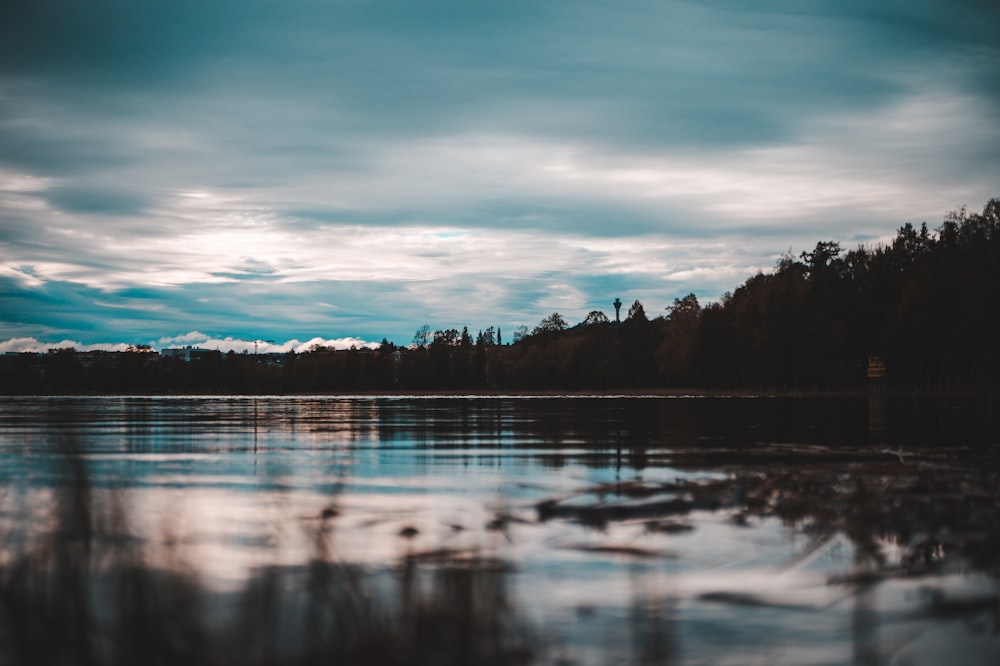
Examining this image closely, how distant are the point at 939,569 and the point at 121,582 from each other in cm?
766

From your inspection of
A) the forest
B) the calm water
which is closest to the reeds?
the calm water

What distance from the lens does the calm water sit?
684cm

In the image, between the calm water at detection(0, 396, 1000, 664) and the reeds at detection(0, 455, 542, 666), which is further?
the calm water at detection(0, 396, 1000, 664)

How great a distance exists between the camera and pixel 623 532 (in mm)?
11344

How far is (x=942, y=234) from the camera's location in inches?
4562

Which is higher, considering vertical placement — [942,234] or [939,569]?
[942,234]

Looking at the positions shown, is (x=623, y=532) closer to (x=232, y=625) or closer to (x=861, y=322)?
(x=232, y=625)

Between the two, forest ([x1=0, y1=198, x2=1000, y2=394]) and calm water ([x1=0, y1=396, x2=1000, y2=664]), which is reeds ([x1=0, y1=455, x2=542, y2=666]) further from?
forest ([x1=0, y1=198, x2=1000, y2=394])

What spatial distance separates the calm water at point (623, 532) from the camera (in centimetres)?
684

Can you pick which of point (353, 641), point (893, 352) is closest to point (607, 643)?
point (353, 641)

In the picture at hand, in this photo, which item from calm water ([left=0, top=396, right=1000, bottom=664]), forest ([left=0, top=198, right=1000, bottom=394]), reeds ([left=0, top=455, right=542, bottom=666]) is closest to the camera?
reeds ([left=0, top=455, right=542, bottom=666])

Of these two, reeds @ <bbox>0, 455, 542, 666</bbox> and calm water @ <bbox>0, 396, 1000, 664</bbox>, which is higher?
reeds @ <bbox>0, 455, 542, 666</bbox>

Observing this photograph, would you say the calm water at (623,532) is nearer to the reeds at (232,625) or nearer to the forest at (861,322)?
the reeds at (232,625)

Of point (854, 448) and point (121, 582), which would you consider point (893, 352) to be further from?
point (121, 582)
